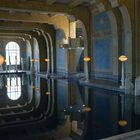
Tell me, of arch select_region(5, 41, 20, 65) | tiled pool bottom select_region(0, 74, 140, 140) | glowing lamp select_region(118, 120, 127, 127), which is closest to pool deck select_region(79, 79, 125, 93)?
tiled pool bottom select_region(0, 74, 140, 140)

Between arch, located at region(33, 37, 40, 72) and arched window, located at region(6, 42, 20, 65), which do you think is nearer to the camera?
arch, located at region(33, 37, 40, 72)

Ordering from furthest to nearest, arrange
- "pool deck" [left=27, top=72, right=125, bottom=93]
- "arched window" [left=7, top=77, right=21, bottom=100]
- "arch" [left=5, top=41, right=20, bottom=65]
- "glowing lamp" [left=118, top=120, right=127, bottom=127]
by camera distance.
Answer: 1. "arch" [left=5, top=41, right=20, bottom=65]
2. "pool deck" [left=27, top=72, right=125, bottom=93]
3. "arched window" [left=7, top=77, right=21, bottom=100]
4. "glowing lamp" [left=118, top=120, right=127, bottom=127]

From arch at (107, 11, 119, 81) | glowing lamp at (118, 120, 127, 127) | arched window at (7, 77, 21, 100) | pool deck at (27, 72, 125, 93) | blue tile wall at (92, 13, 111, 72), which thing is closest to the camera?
glowing lamp at (118, 120, 127, 127)

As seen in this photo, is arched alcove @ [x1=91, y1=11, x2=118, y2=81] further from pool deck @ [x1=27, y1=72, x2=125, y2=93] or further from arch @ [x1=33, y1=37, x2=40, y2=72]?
arch @ [x1=33, y1=37, x2=40, y2=72]

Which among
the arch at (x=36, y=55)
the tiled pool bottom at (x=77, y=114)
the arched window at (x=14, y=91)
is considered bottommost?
the arched window at (x=14, y=91)

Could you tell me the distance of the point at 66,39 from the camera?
20.9 metres

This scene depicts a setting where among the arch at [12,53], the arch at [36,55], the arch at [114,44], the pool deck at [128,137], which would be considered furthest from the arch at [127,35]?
the arch at [12,53]

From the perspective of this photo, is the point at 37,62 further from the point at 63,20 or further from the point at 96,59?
the point at 96,59

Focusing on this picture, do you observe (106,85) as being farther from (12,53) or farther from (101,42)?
(12,53)

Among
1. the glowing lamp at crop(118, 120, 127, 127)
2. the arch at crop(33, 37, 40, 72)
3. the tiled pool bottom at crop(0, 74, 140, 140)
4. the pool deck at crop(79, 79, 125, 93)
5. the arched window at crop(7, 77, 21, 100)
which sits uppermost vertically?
the arch at crop(33, 37, 40, 72)

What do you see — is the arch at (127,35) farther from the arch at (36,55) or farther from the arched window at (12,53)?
the arched window at (12,53)

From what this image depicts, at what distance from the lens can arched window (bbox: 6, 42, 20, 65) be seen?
1439 inches

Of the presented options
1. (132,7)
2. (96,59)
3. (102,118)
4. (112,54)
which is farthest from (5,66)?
(102,118)

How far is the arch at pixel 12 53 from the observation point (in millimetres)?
36500
